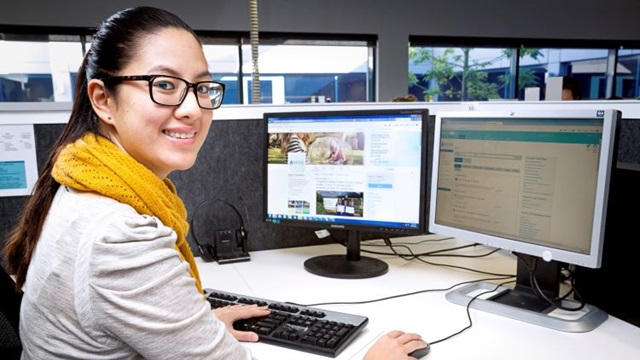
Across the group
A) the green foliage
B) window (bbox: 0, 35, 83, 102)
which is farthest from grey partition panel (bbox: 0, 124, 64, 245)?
the green foliage

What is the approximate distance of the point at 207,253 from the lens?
1.22 meters

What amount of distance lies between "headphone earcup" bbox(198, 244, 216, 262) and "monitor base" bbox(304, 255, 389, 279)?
230mm

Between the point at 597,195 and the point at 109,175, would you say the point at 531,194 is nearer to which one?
the point at 597,195

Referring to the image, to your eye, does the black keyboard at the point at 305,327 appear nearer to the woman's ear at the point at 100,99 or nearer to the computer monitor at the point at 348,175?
the computer monitor at the point at 348,175

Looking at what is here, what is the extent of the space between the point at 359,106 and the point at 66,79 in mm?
3375

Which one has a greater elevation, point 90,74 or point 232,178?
point 90,74

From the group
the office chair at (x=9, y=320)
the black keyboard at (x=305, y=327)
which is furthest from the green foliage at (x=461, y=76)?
the office chair at (x=9, y=320)

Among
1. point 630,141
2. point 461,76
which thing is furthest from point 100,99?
point 461,76

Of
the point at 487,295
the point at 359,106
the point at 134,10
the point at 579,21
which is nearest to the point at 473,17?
the point at 579,21

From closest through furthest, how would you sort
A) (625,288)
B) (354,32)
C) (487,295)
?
(625,288)
(487,295)
(354,32)

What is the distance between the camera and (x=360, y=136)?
113cm

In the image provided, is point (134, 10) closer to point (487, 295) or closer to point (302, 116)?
point (302, 116)

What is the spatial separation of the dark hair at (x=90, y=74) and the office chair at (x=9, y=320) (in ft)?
0.05

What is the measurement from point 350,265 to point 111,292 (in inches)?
27.8
